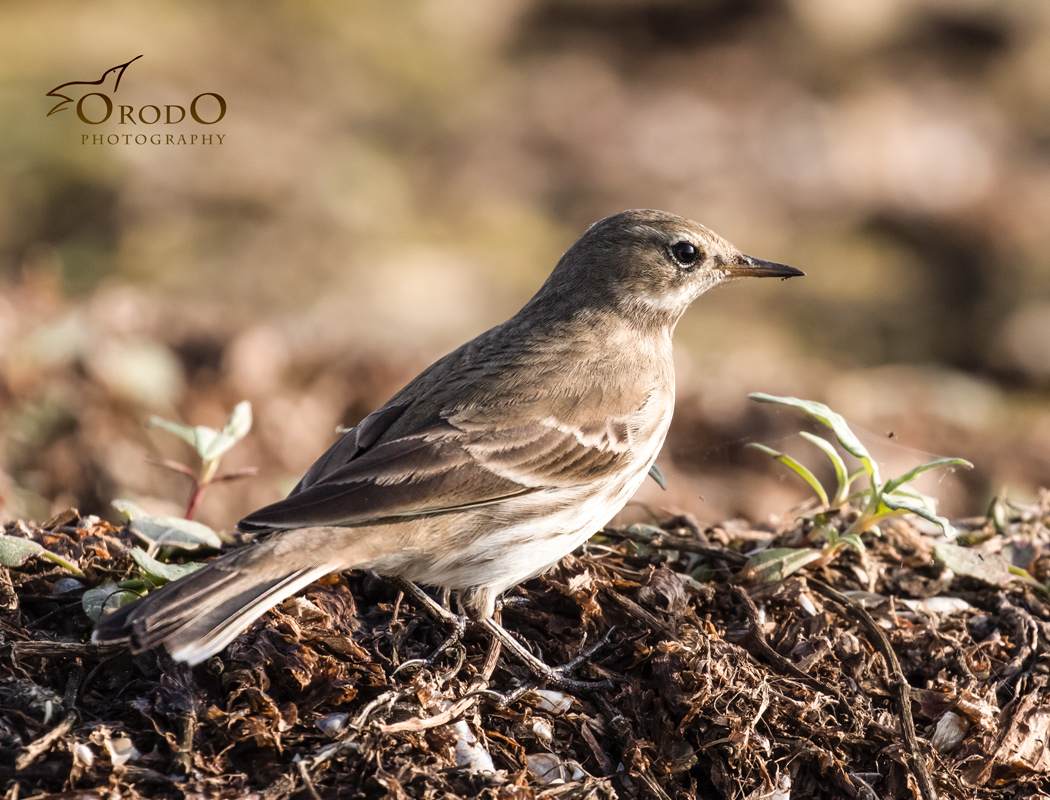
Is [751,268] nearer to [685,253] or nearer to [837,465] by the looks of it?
[685,253]

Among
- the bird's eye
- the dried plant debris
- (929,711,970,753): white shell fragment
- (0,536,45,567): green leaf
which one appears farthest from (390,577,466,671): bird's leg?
the bird's eye

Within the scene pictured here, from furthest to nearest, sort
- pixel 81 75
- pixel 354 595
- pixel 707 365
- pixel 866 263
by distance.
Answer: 1. pixel 866 263
2. pixel 81 75
3. pixel 707 365
4. pixel 354 595

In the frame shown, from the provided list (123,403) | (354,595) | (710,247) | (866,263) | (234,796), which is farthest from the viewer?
(866,263)

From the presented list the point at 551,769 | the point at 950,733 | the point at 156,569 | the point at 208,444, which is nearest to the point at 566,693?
the point at 551,769

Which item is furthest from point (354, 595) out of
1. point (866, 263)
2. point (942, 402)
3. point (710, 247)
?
Result: point (866, 263)

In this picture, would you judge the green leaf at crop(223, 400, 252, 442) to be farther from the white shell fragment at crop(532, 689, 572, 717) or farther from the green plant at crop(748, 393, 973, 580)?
the green plant at crop(748, 393, 973, 580)

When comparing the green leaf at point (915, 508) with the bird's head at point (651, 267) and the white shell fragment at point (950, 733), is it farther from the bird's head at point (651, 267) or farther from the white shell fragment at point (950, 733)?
the bird's head at point (651, 267)

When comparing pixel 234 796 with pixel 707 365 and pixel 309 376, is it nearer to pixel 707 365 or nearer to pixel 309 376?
pixel 309 376
